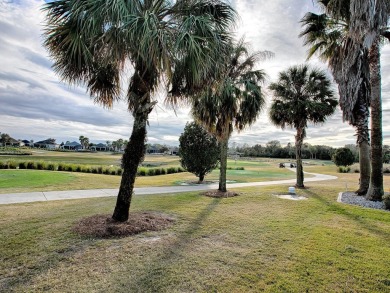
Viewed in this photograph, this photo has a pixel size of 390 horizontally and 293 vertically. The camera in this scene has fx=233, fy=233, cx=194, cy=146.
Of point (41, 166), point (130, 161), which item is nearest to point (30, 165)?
point (41, 166)

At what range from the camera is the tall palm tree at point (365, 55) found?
307 inches

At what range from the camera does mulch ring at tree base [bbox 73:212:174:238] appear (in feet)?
15.9

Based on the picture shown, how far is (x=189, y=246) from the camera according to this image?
14.1ft

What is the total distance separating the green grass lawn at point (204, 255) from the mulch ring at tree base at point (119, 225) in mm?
250

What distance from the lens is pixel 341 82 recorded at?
33.7ft

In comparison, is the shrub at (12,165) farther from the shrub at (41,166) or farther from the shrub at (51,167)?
the shrub at (51,167)

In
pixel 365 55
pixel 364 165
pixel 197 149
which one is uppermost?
pixel 365 55

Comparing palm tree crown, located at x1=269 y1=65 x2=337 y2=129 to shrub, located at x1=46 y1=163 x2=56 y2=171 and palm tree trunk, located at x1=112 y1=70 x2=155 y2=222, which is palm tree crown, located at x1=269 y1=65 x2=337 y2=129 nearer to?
palm tree trunk, located at x1=112 y1=70 x2=155 y2=222

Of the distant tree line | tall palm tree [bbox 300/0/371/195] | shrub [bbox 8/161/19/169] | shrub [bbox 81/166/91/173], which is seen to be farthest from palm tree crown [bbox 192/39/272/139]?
the distant tree line

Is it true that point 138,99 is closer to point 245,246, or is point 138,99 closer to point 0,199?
point 245,246

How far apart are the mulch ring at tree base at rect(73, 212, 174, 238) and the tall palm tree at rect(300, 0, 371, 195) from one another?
9057mm

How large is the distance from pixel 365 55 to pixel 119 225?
37.3 ft

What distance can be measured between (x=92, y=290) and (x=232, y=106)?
829 cm

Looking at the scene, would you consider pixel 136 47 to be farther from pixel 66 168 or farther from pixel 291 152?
pixel 291 152
